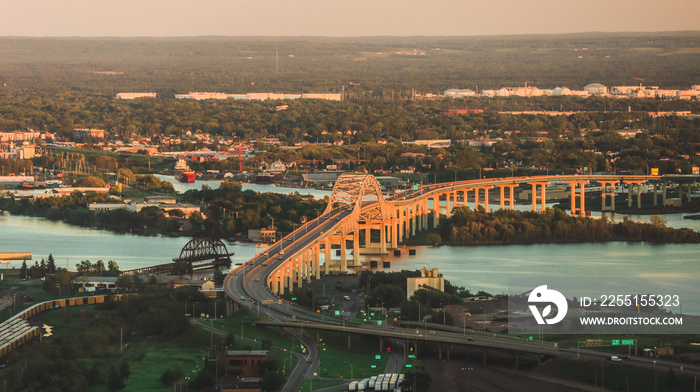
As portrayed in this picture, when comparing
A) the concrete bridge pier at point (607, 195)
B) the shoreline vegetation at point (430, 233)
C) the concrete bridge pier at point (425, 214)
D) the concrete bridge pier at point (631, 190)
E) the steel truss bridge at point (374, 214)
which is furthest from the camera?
the concrete bridge pier at point (631, 190)

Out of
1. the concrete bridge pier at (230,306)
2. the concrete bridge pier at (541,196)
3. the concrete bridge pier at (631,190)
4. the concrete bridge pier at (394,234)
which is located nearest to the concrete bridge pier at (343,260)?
the concrete bridge pier at (394,234)

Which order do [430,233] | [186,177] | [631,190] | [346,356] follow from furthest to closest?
[186,177], [631,190], [430,233], [346,356]

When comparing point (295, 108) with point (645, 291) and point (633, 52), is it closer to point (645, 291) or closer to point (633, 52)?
point (633, 52)

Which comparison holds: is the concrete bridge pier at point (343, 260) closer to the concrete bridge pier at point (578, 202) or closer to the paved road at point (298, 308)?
the paved road at point (298, 308)

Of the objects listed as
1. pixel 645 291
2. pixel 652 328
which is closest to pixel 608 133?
pixel 645 291

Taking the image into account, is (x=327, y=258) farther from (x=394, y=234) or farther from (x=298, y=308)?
(x=298, y=308)

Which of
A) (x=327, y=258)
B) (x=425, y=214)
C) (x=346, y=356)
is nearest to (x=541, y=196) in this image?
(x=425, y=214)
